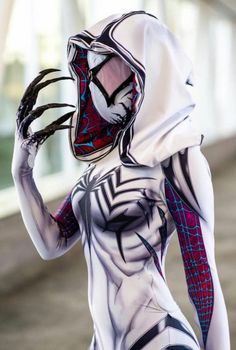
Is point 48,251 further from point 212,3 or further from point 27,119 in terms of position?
point 212,3

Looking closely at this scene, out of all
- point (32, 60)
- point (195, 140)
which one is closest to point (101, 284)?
point (195, 140)

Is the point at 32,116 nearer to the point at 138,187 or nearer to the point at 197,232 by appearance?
the point at 138,187

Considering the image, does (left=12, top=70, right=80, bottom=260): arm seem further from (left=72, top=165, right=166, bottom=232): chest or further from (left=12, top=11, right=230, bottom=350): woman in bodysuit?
(left=72, top=165, right=166, bottom=232): chest

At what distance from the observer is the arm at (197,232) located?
1.32 meters

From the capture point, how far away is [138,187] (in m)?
1.38

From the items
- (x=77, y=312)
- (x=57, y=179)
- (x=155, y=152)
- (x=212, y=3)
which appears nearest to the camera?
(x=155, y=152)

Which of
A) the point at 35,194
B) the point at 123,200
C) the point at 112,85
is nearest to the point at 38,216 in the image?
the point at 35,194

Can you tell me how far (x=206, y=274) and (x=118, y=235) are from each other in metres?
0.18

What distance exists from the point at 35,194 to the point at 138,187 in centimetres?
22

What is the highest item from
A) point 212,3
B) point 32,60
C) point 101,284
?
point 101,284

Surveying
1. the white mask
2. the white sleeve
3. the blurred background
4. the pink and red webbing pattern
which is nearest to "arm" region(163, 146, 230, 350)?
the pink and red webbing pattern

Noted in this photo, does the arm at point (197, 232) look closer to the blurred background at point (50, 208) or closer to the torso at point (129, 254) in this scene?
the torso at point (129, 254)

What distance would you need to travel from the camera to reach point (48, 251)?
151 centimetres

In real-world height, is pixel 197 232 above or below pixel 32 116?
below
